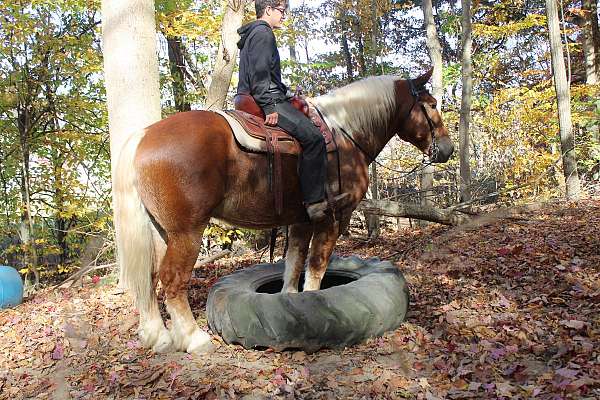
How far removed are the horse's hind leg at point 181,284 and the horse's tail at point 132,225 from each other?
0.17 m

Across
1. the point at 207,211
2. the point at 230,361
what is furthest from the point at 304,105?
the point at 230,361

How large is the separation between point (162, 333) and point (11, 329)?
86.1 inches

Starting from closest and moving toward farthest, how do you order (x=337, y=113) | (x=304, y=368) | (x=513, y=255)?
(x=304, y=368) → (x=337, y=113) → (x=513, y=255)

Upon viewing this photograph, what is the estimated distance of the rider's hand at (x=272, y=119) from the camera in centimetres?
370

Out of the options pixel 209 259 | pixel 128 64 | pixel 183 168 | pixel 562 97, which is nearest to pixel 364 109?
pixel 183 168

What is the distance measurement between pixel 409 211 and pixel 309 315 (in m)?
4.84

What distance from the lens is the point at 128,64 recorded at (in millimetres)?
5051

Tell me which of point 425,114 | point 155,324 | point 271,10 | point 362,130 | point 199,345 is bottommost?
point 199,345

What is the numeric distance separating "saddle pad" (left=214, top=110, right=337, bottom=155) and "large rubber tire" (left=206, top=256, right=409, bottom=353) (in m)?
1.19

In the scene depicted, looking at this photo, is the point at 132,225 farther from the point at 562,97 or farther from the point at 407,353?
the point at 562,97

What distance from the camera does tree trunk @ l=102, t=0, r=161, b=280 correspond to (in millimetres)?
5039

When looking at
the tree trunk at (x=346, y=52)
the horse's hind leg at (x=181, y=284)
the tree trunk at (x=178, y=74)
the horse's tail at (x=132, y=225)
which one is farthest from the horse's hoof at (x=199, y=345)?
the tree trunk at (x=346, y=52)

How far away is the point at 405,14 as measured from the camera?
936 inches

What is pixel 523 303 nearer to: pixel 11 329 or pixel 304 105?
pixel 304 105
